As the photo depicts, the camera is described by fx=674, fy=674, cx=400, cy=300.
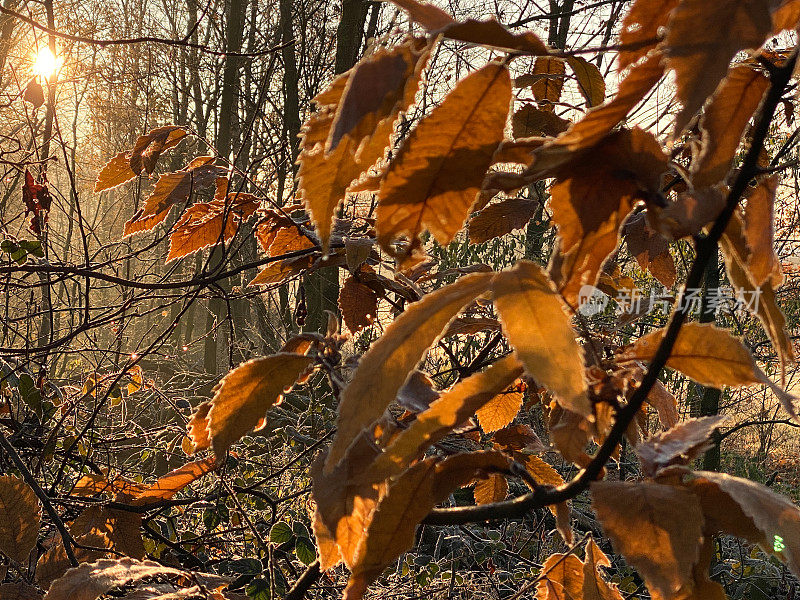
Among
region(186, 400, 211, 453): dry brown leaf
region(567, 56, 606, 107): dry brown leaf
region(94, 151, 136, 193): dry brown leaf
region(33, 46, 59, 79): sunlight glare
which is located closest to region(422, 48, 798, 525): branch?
region(567, 56, 606, 107): dry brown leaf

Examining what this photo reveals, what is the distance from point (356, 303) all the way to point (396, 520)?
1.91 ft

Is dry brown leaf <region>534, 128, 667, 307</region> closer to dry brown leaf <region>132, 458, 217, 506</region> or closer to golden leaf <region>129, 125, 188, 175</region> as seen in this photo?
dry brown leaf <region>132, 458, 217, 506</region>

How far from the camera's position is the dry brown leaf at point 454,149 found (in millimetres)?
329

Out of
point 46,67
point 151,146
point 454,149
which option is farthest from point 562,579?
point 46,67

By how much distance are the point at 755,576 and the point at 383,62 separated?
3998mm

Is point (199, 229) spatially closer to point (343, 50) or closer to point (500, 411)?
point (500, 411)

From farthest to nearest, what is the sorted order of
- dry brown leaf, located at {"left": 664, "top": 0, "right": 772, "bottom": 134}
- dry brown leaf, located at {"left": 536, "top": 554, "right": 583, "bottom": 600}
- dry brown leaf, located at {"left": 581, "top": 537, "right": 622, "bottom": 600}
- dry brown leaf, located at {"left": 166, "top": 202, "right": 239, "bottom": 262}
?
dry brown leaf, located at {"left": 166, "top": 202, "right": 239, "bottom": 262}
dry brown leaf, located at {"left": 536, "top": 554, "right": 583, "bottom": 600}
dry brown leaf, located at {"left": 581, "top": 537, "right": 622, "bottom": 600}
dry brown leaf, located at {"left": 664, "top": 0, "right": 772, "bottom": 134}

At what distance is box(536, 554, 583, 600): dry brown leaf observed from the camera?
1.97 ft

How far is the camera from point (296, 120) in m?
4.81

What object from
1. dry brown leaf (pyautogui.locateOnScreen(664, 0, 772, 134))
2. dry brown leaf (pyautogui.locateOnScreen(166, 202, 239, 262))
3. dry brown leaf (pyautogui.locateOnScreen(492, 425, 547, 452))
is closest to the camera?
dry brown leaf (pyautogui.locateOnScreen(664, 0, 772, 134))

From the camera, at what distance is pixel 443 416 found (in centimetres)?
36

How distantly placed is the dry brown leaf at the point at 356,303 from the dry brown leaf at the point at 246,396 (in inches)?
16.7

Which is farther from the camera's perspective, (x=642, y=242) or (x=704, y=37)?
(x=642, y=242)

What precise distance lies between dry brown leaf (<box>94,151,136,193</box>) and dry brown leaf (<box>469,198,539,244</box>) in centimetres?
52
